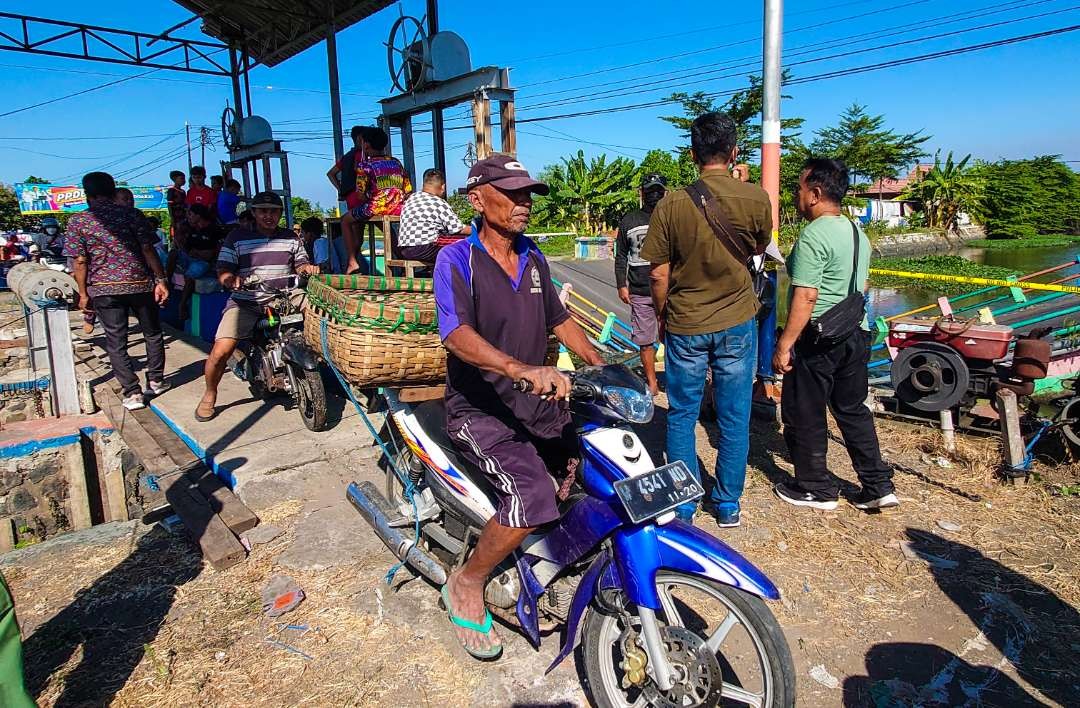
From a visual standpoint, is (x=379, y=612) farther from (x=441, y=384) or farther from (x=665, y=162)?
(x=665, y=162)

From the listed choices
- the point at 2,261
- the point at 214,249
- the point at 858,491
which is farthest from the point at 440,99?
the point at 2,261

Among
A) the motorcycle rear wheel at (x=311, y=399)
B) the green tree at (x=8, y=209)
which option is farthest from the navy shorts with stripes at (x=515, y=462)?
the green tree at (x=8, y=209)

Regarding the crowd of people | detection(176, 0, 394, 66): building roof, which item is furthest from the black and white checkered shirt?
detection(176, 0, 394, 66): building roof

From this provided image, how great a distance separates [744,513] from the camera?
151 inches

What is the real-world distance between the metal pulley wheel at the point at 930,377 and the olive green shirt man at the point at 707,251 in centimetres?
236

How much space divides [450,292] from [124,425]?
4.81 meters

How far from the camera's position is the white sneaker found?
5.98 meters

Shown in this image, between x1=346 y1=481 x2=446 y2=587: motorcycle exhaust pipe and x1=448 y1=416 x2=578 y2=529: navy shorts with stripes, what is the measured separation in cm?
69

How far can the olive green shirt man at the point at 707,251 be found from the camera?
3205mm

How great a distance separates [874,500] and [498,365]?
2.73 m

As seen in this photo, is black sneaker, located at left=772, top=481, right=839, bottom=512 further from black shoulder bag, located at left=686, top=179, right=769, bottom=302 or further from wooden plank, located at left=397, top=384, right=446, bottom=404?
wooden plank, located at left=397, top=384, right=446, bottom=404

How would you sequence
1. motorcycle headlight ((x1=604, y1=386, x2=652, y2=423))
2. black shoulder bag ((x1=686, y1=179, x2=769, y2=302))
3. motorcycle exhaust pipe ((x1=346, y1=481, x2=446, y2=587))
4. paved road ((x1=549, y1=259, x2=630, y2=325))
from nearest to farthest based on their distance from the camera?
motorcycle headlight ((x1=604, y1=386, x2=652, y2=423)) → motorcycle exhaust pipe ((x1=346, y1=481, x2=446, y2=587)) → black shoulder bag ((x1=686, y1=179, x2=769, y2=302)) → paved road ((x1=549, y1=259, x2=630, y2=325))

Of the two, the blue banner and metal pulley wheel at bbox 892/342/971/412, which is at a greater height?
the blue banner

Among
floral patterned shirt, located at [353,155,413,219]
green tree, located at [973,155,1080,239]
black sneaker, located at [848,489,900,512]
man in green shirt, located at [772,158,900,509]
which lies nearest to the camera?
man in green shirt, located at [772,158,900,509]
